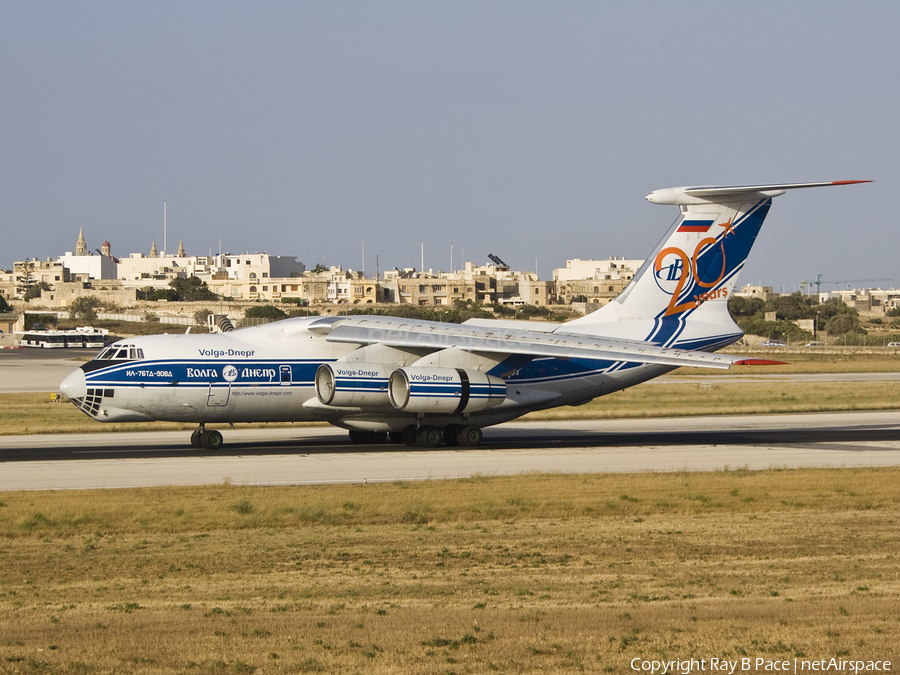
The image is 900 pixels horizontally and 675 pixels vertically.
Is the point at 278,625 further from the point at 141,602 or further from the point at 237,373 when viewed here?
the point at 237,373

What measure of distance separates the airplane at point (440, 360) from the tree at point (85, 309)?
424ft

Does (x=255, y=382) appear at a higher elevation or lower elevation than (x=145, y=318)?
lower

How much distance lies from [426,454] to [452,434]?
1.92 meters

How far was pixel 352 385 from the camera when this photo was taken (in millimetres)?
24203

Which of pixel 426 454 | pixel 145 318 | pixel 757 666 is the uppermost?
pixel 145 318

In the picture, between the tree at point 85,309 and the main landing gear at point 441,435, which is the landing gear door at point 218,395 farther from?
the tree at point 85,309

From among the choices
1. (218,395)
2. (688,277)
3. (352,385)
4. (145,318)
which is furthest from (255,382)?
(145,318)

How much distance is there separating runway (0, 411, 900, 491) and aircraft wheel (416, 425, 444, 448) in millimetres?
357

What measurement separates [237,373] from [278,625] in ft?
51.6

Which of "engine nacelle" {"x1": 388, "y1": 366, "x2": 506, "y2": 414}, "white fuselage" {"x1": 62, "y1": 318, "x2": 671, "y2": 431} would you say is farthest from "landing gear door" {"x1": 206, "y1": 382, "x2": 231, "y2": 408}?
"engine nacelle" {"x1": 388, "y1": 366, "x2": 506, "y2": 414}

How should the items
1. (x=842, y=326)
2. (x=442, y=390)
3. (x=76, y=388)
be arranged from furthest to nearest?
(x=842, y=326) → (x=442, y=390) → (x=76, y=388)

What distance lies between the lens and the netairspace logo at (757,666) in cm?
771

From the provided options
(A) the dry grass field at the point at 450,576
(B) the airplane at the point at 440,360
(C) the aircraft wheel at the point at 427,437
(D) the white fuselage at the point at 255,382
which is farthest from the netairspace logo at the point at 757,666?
(C) the aircraft wheel at the point at 427,437

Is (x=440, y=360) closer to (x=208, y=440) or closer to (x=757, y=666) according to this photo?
(x=208, y=440)
